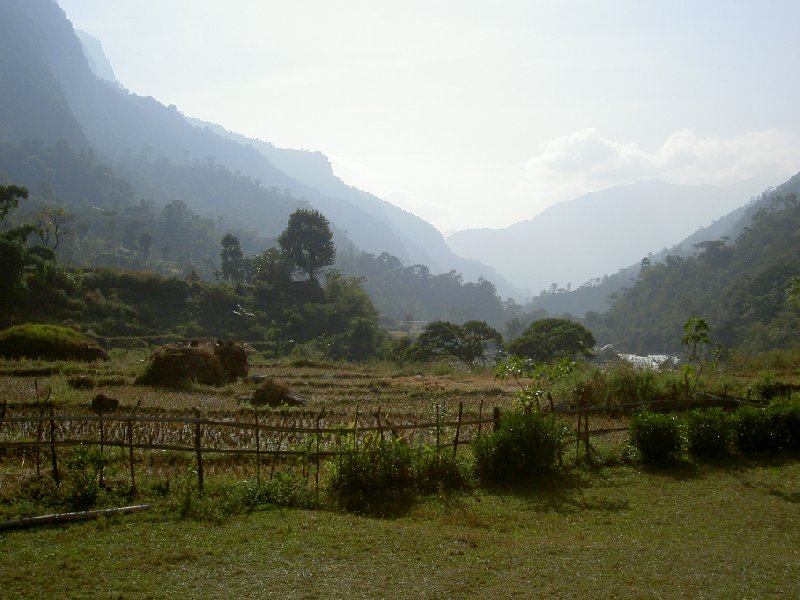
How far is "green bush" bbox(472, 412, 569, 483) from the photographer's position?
361 inches

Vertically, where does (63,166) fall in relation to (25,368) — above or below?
above

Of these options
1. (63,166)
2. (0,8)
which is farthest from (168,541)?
(0,8)

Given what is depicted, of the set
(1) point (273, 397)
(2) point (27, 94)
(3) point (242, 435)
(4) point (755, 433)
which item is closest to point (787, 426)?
(4) point (755, 433)

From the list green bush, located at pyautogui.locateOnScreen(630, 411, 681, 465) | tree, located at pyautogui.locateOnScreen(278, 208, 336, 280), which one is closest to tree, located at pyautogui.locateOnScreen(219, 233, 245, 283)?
tree, located at pyautogui.locateOnScreen(278, 208, 336, 280)

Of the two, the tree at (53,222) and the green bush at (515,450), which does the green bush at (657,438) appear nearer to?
the green bush at (515,450)

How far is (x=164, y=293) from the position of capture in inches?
1880

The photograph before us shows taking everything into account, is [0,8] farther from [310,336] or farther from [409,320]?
[310,336]

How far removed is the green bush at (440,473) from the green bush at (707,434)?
13.9 ft

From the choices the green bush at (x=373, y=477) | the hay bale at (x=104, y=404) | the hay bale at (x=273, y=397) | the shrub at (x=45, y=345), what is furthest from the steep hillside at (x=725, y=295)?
the hay bale at (x=104, y=404)

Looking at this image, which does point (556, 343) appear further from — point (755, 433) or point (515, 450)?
point (515, 450)

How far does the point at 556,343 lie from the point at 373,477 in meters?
28.9

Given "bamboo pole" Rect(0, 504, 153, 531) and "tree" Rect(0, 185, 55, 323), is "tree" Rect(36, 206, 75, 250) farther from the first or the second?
"bamboo pole" Rect(0, 504, 153, 531)

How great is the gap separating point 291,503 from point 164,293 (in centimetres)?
4350

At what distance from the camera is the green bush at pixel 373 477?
7.97m
